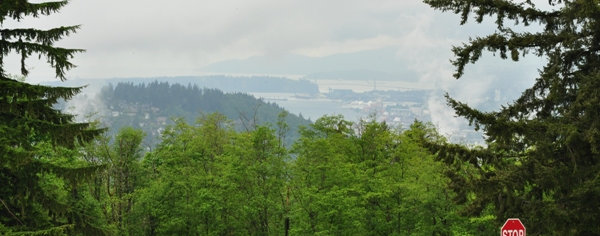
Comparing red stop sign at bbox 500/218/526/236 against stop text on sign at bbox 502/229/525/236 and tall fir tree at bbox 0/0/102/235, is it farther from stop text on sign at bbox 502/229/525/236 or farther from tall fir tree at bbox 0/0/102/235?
tall fir tree at bbox 0/0/102/235

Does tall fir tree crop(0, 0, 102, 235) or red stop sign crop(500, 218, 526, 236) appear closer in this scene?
red stop sign crop(500, 218, 526, 236)

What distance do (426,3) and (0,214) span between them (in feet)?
28.0

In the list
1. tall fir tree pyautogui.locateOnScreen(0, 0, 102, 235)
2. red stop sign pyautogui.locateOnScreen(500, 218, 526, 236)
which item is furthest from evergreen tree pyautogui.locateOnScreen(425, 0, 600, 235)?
tall fir tree pyautogui.locateOnScreen(0, 0, 102, 235)

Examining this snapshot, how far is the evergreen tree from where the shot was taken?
871cm

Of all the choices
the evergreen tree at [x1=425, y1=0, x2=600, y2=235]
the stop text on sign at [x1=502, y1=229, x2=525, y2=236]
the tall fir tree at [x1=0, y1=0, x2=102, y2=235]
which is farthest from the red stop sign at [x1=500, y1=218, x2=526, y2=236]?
the tall fir tree at [x1=0, y1=0, x2=102, y2=235]

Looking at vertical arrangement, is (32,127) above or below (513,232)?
above

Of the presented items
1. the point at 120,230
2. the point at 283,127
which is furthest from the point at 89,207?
the point at 283,127

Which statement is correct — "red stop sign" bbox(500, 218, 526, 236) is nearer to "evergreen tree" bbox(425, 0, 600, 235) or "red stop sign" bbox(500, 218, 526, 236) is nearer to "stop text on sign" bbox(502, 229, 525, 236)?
"stop text on sign" bbox(502, 229, 525, 236)

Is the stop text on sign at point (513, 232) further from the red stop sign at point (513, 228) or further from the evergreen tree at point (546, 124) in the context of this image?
the evergreen tree at point (546, 124)

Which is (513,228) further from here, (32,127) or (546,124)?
(32,127)

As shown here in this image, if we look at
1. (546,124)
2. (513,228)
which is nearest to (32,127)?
(513,228)

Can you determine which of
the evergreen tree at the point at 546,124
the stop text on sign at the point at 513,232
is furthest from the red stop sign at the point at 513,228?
the evergreen tree at the point at 546,124

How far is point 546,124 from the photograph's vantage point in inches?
354

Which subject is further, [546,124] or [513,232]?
[546,124]
